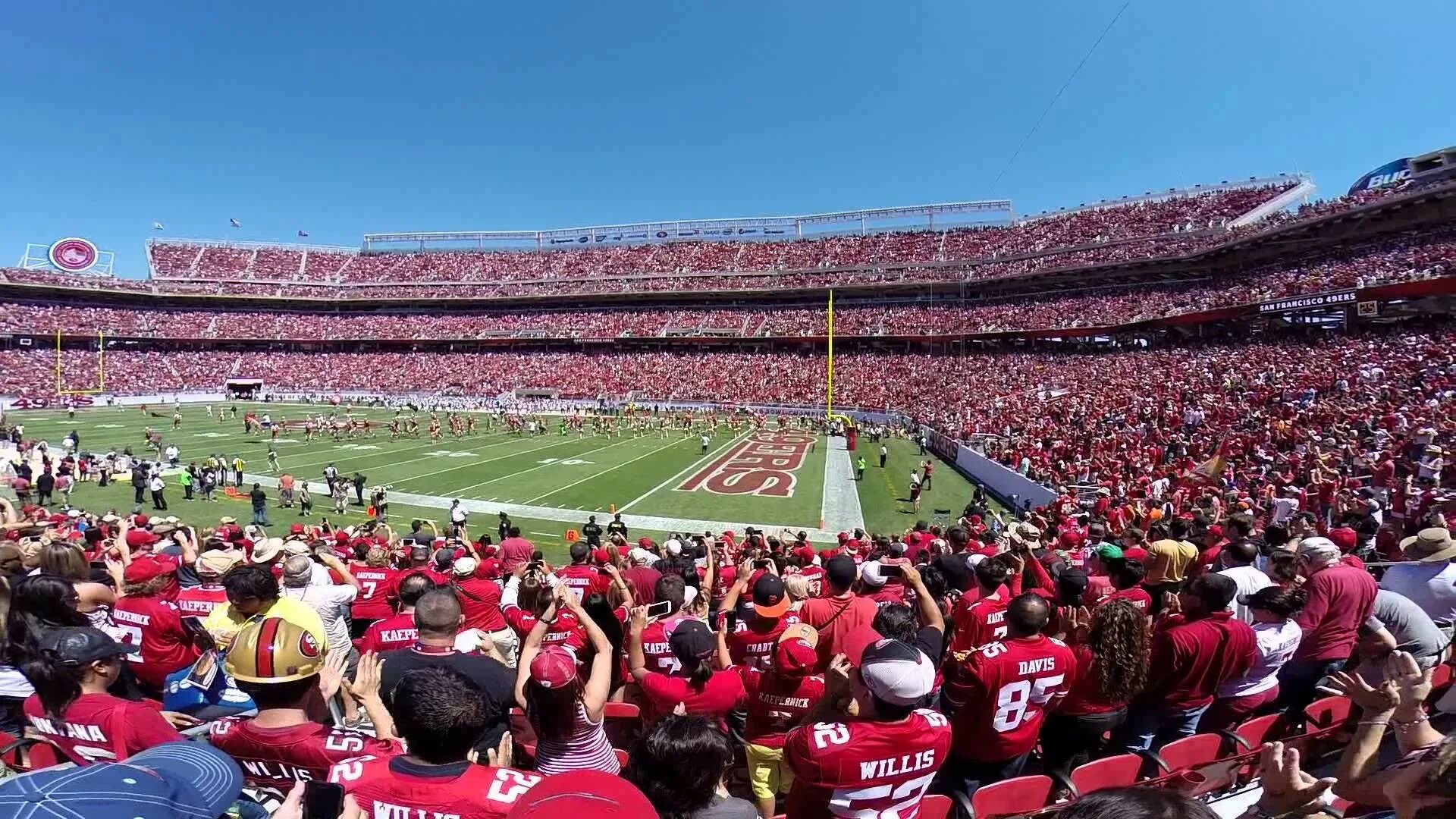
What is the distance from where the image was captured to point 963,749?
3.73m

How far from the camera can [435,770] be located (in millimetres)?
2223

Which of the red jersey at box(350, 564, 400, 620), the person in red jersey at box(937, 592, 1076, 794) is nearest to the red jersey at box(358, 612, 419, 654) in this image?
the red jersey at box(350, 564, 400, 620)

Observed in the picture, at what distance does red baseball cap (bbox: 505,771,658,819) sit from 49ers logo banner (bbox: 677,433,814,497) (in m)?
23.0

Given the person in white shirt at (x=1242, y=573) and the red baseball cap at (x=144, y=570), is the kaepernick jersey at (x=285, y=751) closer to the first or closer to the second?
the red baseball cap at (x=144, y=570)

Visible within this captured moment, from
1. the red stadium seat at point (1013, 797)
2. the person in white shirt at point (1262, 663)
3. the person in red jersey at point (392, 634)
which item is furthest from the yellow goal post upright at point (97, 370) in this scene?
the person in white shirt at point (1262, 663)

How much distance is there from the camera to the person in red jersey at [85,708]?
284 cm

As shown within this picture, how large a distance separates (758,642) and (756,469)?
25.5 meters

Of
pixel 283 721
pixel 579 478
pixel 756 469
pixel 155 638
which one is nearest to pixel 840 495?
pixel 756 469

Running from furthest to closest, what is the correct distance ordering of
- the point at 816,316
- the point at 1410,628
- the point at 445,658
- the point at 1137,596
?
the point at 816,316
the point at 1137,596
the point at 1410,628
the point at 445,658

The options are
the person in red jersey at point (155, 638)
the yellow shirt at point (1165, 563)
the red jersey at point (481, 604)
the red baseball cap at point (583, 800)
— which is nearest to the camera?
the red baseball cap at point (583, 800)

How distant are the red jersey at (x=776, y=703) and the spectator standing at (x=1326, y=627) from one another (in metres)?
3.59

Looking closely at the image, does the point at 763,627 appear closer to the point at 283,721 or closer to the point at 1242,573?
the point at 283,721

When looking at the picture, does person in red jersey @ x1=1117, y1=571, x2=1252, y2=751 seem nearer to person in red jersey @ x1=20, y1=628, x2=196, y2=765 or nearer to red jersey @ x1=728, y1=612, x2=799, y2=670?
red jersey @ x1=728, y1=612, x2=799, y2=670

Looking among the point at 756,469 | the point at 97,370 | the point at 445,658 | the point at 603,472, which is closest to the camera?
the point at 445,658
